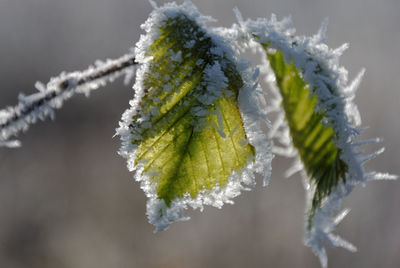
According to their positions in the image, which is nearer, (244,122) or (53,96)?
(244,122)

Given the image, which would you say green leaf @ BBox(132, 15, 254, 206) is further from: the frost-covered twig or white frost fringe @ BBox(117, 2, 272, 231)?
the frost-covered twig

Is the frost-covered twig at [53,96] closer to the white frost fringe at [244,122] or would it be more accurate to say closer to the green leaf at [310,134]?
the white frost fringe at [244,122]

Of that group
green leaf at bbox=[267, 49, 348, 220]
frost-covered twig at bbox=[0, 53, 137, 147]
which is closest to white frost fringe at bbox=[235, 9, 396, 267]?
green leaf at bbox=[267, 49, 348, 220]

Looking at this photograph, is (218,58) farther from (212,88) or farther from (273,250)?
(273,250)

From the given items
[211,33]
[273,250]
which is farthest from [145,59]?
[273,250]

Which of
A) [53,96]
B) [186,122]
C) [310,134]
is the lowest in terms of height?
[310,134]

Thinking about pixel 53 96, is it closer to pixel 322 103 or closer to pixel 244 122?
pixel 244 122

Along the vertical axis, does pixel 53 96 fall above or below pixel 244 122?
above

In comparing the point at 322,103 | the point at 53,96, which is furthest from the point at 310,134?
the point at 53,96
